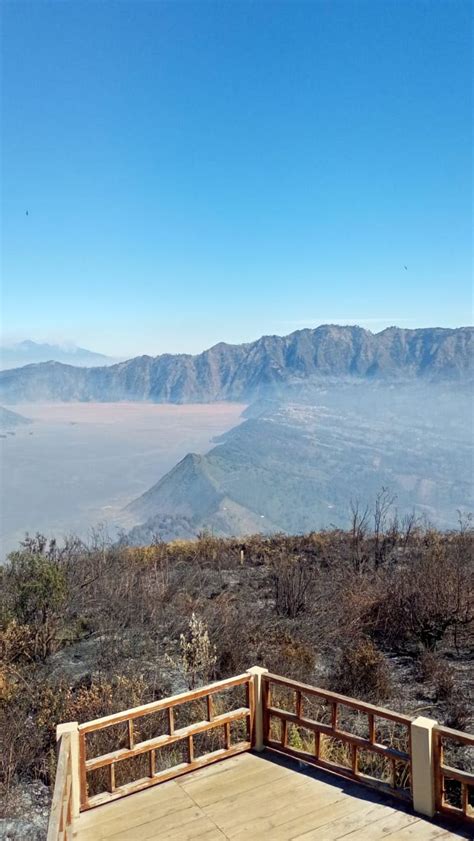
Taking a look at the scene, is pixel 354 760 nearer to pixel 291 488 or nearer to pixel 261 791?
pixel 261 791

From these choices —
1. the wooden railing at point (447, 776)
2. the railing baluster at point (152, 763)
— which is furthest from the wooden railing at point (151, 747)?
Result: the wooden railing at point (447, 776)

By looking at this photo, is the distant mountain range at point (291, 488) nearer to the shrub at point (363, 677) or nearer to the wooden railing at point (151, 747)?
the shrub at point (363, 677)

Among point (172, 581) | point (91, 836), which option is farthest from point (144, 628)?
point (91, 836)

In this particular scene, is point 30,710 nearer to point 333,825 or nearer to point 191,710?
point 191,710

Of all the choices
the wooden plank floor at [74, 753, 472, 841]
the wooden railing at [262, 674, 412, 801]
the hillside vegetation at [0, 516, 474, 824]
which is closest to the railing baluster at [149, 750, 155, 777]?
the wooden plank floor at [74, 753, 472, 841]

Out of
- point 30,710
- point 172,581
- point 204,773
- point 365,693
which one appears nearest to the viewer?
point 204,773

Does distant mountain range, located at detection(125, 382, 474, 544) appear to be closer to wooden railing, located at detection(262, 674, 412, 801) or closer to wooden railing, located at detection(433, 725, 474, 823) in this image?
wooden railing, located at detection(262, 674, 412, 801)
